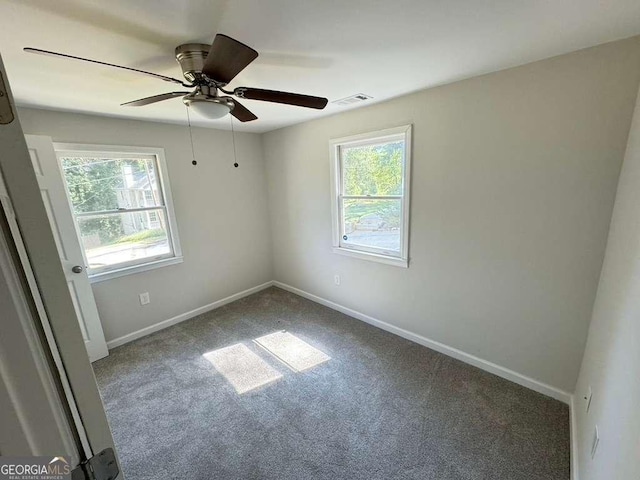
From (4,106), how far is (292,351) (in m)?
2.59

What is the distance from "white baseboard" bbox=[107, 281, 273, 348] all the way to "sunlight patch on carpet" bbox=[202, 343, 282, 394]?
87cm

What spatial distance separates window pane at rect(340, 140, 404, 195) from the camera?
2.62m

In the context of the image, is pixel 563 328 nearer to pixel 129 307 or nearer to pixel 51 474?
pixel 51 474

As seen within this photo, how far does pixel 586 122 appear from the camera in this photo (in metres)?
1.61

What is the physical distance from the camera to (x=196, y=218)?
10.9 feet

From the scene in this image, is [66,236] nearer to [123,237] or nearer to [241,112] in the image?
[123,237]

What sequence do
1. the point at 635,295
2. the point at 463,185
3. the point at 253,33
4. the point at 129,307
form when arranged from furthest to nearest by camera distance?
the point at 129,307, the point at 463,185, the point at 253,33, the point at 635,295

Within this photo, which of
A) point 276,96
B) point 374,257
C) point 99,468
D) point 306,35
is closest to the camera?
point 99,468

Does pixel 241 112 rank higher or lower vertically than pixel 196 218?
higher

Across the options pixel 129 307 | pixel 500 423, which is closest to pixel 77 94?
pixel 129 307

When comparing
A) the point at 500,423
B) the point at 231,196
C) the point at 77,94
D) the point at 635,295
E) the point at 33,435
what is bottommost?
the point at 500,423

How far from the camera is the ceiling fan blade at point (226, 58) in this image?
1089 millimetres

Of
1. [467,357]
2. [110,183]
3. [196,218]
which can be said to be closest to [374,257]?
[467,357]

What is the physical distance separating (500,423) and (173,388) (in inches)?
96.1
